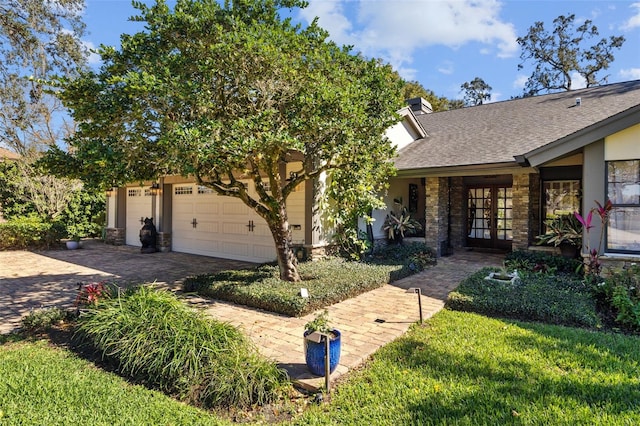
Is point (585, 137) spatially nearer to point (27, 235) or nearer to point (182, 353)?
point (182, 353)

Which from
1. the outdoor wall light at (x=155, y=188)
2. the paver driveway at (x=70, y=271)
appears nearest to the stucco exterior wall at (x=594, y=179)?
the paver driveway at (x=70, y=271)

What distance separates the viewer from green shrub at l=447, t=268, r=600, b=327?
545 centimetres

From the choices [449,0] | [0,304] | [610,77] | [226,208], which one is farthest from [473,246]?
[610,77]

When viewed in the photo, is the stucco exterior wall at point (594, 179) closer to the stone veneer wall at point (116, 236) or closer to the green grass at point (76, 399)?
the green grass at point (76, 399)

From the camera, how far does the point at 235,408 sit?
3312mm

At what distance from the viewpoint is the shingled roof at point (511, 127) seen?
33.4 ft

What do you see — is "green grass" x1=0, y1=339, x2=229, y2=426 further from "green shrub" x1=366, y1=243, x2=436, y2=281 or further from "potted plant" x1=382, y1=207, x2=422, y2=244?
"potted plant" x1=382, y1=207, x2=422, y2=244

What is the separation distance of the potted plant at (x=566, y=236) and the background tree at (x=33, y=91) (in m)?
15.7

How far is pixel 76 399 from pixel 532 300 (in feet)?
20.5

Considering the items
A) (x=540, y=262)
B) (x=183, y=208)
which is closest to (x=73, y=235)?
(x=183, y=208)

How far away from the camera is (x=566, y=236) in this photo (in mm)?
9188

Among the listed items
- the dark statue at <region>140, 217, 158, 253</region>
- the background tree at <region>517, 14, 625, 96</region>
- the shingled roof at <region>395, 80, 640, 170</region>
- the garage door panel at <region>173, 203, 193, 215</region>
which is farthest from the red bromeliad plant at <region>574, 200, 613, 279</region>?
the background tree at <region>517, 14, 625, 96</region>

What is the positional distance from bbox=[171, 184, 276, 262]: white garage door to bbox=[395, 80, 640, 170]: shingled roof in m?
4.91

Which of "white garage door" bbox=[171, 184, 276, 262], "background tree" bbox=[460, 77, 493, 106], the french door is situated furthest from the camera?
"background tree" bbox=[460, 77, 493, 106]
